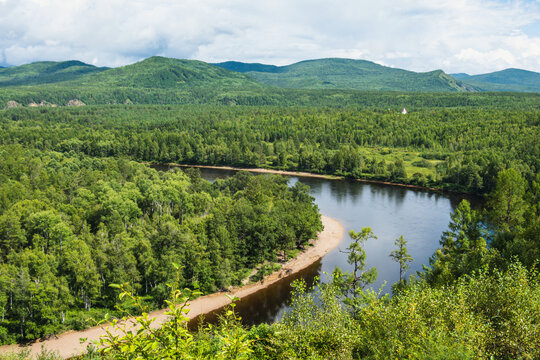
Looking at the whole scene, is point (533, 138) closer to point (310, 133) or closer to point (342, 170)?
point (342, 170)

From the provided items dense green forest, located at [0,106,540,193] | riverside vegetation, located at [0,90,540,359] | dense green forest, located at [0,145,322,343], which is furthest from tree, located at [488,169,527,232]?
dense green forest, located at [0,106,540,193]

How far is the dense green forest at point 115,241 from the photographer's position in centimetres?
3894

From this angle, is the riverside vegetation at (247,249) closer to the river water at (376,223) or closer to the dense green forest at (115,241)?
the dense green forest at (115,241)

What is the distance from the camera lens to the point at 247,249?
55.0 m

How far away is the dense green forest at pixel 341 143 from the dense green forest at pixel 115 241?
57046 mm

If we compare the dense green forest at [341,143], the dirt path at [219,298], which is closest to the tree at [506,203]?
the dirt path at [219,298]

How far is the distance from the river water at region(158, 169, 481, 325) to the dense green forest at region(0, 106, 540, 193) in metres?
10.3

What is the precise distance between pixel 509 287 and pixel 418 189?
9272cm

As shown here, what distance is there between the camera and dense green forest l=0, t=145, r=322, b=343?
38.9 metres

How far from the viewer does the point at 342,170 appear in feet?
417

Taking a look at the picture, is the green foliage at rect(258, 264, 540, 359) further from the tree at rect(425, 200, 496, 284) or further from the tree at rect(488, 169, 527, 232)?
the tree at rect(488, 169, 527, 232)

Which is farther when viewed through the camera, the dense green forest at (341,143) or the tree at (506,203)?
the dense green forest at (341,143)

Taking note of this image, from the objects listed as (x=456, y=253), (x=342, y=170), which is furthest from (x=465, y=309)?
(x=342, y=170)

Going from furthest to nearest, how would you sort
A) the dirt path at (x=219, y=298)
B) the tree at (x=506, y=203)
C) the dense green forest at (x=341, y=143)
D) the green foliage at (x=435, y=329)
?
the dense green forest at (x=341, y=143)
the tree at (x=506, y=203)
the dirt path at (x=219, y=298)
the green foliage at (x=435, y=329)
